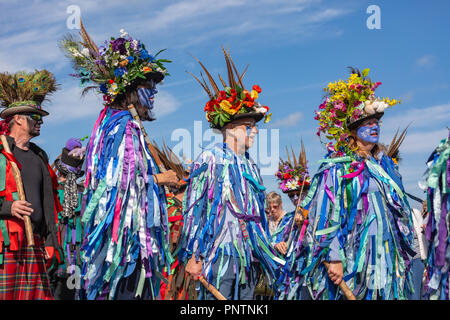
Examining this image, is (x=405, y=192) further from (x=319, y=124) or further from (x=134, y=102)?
(x=134, y=102)

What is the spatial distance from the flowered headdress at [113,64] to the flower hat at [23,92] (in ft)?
1.06

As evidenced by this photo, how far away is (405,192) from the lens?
5.57 meters

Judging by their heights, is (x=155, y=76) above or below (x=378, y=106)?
above

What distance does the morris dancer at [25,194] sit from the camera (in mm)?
4680

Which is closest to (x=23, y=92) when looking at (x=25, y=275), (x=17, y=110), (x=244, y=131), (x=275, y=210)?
(x=17, y=110)

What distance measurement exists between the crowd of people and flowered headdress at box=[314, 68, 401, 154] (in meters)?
0.01

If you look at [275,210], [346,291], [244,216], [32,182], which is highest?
[275,210]

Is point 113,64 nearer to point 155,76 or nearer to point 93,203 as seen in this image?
point 155,76

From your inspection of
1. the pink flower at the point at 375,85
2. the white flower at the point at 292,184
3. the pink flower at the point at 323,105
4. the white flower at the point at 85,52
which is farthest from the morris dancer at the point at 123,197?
the white flower at the point at 292,184

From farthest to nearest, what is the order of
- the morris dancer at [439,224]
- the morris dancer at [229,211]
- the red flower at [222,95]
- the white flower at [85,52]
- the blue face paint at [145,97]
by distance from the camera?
the red flower at [222,95] → the morris dancer at [229,211] → the white flower at [85,52] → the blue face paint at [145,97] → the morris dancer at [439,224]

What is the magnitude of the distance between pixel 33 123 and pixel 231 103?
1883 mm

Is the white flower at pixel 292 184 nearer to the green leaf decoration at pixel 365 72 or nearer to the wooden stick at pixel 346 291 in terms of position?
the green leaf decoration at pixel 365 72

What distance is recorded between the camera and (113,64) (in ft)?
16.9
